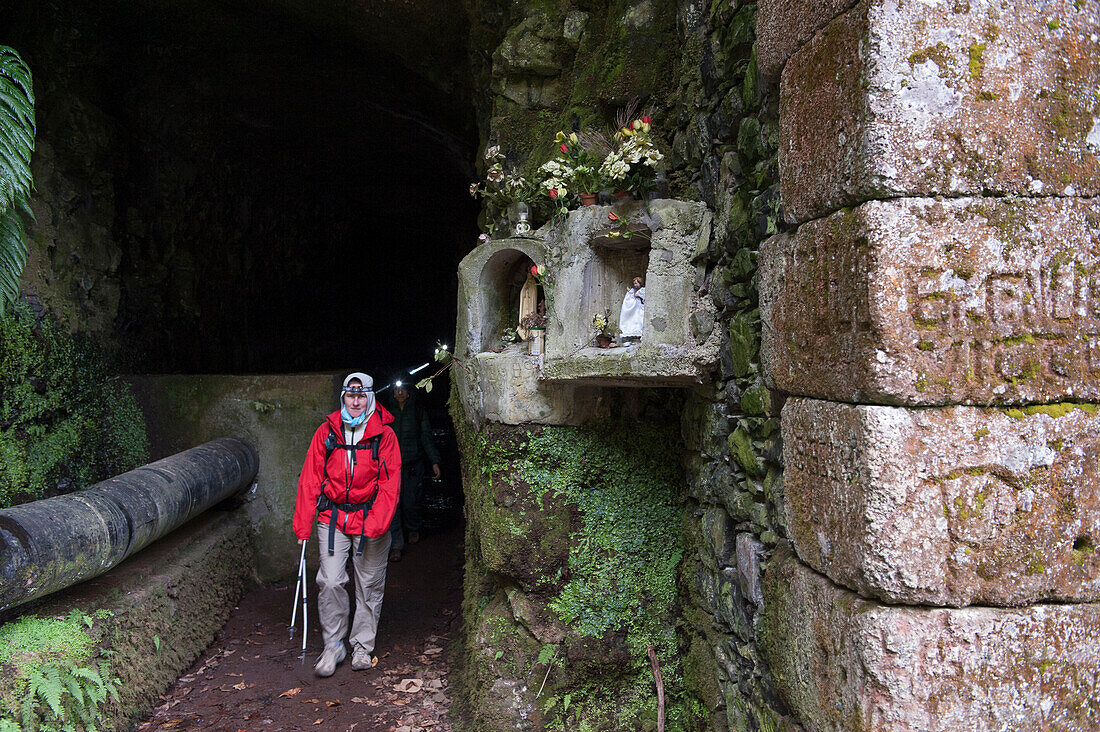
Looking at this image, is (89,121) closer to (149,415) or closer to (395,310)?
(149,415)

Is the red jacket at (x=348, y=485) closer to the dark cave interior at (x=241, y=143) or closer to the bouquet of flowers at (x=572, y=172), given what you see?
the bouquet of flowers at (x=572, y=172)

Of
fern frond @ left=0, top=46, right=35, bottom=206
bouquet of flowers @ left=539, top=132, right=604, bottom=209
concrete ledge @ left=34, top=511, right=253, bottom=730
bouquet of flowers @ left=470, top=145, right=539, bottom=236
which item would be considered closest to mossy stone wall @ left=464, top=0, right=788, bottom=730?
bouquet of flowers @ left=470, top=145, right=539, bottom=236

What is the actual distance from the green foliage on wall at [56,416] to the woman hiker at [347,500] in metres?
2.00

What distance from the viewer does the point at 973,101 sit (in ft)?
6.36

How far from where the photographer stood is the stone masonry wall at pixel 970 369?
1.88 metres

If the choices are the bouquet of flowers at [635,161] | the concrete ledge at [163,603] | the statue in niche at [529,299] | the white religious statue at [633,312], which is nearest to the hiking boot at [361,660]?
the concrete ledge at [163,603]

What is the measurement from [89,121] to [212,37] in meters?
1.64

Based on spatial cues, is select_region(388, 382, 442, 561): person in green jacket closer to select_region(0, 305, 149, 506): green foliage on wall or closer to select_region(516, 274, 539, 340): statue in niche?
select_region(0, 305, 149, 506): green foliage on wall

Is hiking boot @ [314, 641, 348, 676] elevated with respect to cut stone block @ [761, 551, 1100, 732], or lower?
lower

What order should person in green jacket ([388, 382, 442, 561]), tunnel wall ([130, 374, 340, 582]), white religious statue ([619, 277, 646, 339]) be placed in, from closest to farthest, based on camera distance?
white religious statue ([619, 277, 646, 339])
tunnel wall ([130, 374, 340, 582])
person in green jacket ([388, 382, 442, 561])

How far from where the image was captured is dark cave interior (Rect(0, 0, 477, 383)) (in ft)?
20.9

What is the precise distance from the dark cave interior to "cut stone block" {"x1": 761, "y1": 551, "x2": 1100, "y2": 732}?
6.16 metres

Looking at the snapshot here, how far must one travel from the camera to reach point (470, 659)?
182 inches

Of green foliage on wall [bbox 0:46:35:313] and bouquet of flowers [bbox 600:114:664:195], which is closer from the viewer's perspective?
bouquet of flowers [bbox 600:114:664:195]
